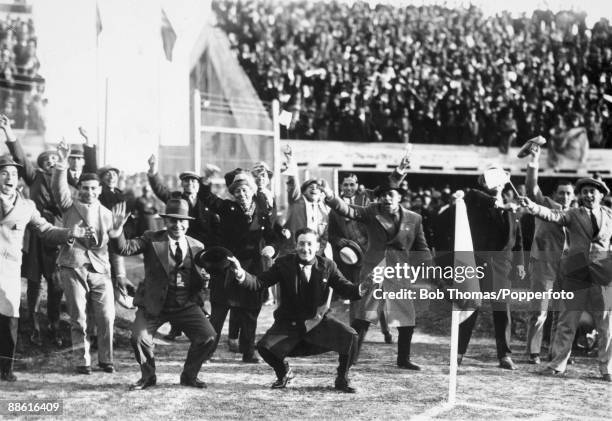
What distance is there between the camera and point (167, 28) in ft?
25.5

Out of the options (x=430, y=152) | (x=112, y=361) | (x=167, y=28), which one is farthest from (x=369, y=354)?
(x=430, y=152)

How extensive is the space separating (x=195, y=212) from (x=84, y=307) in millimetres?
1333

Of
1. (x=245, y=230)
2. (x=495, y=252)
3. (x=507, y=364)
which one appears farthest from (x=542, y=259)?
(x=245, y=230)

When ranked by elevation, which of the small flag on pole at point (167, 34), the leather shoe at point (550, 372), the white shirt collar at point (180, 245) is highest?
the small flag on pole at point (167, 34)

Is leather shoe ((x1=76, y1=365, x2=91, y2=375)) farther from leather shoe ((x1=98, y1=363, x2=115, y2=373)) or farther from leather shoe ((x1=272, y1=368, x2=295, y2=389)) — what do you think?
leather shoe ((x1=272, y1=368, x2=295, y2=389))

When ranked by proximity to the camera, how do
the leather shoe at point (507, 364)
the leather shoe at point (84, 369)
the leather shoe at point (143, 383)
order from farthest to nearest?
the leather shoe at point (507, 364), the leather shoe at point (84, 369), the leather shoe at point (143, 383)

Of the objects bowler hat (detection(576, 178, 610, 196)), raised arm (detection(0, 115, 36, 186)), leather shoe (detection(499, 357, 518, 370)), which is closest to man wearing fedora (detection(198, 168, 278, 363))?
raised arm (detection(0, 115, 36, 186))

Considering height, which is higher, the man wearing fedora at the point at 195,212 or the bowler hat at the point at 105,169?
the bowler hat at the point at 105,169

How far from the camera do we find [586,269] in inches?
227

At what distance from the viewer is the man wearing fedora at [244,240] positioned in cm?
582

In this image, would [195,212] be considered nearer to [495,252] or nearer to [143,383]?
[143,383]

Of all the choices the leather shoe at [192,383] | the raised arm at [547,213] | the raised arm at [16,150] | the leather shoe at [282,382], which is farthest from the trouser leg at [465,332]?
the raised arm at [16,150]

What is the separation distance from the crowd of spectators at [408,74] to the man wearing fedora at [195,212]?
4.53 m

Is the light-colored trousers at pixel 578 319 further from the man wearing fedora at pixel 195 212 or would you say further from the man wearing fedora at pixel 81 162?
the man wearing fedora at pixel 81 162
